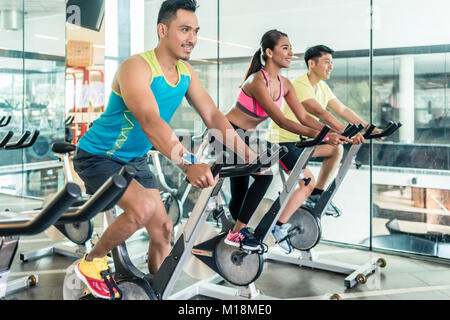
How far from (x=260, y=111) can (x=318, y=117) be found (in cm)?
60

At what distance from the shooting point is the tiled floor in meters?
3.22

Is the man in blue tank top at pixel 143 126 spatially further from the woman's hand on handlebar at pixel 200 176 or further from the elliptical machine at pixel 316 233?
the elliptical machine at pixel 316 233

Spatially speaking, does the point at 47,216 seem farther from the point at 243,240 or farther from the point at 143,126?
Result: the point at 243,240

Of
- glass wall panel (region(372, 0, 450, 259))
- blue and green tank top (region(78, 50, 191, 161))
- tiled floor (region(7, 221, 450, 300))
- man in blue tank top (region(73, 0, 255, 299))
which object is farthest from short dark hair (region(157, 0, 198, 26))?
glass wall panel (region(372, 0, 450, 259))

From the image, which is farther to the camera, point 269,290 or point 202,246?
point 269,290

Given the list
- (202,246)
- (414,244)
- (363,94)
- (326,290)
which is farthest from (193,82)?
(414,244)

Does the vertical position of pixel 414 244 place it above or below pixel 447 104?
below

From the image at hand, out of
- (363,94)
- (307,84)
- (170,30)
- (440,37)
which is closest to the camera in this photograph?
(170,30)

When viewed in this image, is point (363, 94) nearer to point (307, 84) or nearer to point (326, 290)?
point (307, 84)

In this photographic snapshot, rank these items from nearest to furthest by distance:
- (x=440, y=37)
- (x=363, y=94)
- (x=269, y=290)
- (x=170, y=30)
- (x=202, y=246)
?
1. (x=170, y=30)
2. (x=202, y=246)
3. (x=269, y=290)
4. (x=440, y=37)
5. (x=363, y=94)

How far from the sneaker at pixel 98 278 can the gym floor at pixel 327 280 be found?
1.10 m

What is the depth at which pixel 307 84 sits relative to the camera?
3.75 m

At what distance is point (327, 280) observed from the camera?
3543 mm

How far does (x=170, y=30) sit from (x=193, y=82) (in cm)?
29
